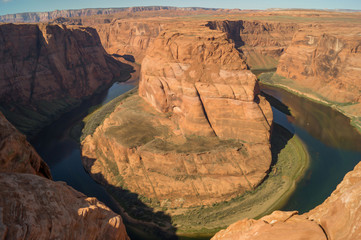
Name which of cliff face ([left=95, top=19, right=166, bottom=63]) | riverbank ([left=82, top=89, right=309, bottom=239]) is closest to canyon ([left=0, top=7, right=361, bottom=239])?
riverbank ([left=82, top=89, right=309, bottom=239])

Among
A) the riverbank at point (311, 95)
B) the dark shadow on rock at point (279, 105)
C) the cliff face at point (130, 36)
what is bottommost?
the dark shadow on rock at point (279, 105)

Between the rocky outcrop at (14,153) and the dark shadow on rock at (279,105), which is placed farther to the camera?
the dark shadow on rock at (279,105)

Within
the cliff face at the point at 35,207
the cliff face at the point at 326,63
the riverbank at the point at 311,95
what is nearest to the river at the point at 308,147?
the riverbank at the point at 311,95

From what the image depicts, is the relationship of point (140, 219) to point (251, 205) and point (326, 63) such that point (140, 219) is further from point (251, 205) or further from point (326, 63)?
point (326, 63)

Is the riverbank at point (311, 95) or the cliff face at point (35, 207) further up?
the cliff face at point (35, 207)

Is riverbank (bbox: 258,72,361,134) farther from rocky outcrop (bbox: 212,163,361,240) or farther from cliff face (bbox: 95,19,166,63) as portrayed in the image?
cliff face (bbox: 95,19,166,63)

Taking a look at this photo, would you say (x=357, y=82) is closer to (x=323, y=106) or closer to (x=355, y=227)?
(x=323, y=106)

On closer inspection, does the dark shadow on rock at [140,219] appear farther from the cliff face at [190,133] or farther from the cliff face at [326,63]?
the cliff face at [326,63]
